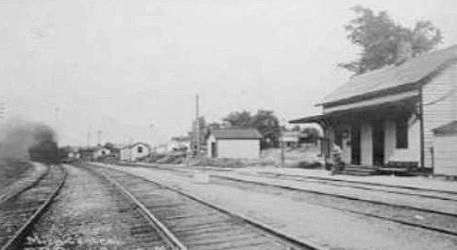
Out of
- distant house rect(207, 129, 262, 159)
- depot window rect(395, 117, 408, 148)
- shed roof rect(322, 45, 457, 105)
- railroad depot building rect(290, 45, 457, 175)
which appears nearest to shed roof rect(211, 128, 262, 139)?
distant house rect(207, 129, 262, 159)

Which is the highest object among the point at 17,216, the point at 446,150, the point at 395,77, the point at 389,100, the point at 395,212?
the point at 395,77

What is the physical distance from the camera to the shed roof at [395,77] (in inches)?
1088

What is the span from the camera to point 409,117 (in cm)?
2681

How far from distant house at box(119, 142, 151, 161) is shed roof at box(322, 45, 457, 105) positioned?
7316cm

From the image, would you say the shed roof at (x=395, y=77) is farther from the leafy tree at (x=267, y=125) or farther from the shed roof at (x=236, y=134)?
the leafy tree at (x=267, y=125)

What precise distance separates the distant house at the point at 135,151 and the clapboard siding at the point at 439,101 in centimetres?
8494

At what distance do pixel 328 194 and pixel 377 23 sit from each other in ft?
131

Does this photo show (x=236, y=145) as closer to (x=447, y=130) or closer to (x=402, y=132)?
(x=402, y=132)

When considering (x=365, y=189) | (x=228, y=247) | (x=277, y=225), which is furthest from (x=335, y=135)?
(x=228, y=247)

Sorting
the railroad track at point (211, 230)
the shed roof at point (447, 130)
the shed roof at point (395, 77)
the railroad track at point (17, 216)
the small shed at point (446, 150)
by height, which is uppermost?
the shed roof at point (395, 77)

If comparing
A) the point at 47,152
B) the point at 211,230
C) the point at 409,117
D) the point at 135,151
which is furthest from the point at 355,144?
the point at 135,151

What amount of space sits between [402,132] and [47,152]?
5240 centimetres

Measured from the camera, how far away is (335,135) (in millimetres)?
35469

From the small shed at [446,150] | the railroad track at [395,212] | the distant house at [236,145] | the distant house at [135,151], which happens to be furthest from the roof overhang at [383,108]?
the distant house at [135,151]
